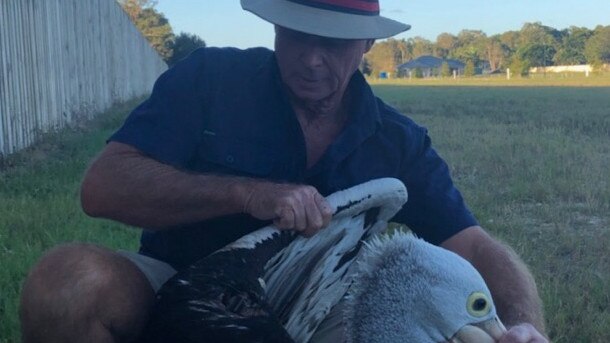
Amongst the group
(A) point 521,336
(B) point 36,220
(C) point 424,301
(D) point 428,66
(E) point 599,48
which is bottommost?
(B) point 36,220

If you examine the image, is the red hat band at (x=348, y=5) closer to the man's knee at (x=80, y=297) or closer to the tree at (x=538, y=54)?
the man's knee at (x=80, y=297)

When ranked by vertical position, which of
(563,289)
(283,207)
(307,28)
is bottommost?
(563,289)

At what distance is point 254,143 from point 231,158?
0.09m

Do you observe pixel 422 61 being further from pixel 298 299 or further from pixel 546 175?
pixel 298 299

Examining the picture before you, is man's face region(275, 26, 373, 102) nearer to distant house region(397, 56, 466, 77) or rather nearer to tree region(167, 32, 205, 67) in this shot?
tree region(167, 32, 205, 67)

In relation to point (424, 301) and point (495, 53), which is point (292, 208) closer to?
point (424, 301)

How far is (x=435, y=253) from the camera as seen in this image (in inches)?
82.8

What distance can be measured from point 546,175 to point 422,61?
7641 centimetres

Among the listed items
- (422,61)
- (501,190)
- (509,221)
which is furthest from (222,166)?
(422,61)

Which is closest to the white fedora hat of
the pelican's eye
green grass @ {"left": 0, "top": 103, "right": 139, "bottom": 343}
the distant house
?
the pelican's eye

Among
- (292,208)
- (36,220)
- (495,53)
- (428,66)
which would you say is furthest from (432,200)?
(495,53)

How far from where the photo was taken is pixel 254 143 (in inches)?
114

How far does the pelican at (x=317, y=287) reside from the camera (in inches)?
81.3

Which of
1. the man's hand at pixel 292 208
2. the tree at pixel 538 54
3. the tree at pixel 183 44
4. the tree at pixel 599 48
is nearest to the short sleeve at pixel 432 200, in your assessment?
the man's hand at pixel 292 208
